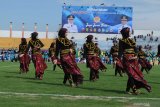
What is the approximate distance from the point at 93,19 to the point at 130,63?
5104cm

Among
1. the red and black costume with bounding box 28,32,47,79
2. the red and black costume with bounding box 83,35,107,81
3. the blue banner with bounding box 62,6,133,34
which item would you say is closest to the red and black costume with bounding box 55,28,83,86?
the red and black costume with bounding box 83,35,107,81

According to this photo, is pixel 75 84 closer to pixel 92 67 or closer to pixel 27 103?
pixel 92 67

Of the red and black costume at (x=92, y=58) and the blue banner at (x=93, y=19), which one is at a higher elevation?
the blue banner at (x=93, y=19)

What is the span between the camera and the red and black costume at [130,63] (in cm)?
1443

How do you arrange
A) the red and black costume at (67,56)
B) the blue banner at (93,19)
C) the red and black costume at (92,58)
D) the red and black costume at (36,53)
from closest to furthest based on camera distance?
the red and black costume at (67,56) < the red and black costume at (92,58) < the red and black costume at (36,53) < the blue banner at (93,19)

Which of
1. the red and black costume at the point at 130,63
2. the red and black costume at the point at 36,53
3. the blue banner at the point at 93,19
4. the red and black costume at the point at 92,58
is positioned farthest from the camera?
the blue banner at the point at 93,19

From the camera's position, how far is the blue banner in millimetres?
64625

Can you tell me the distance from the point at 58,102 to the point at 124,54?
3821 millimetres

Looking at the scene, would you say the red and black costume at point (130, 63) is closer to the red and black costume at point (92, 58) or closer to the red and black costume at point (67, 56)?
the red and black costume at point (67, 56)

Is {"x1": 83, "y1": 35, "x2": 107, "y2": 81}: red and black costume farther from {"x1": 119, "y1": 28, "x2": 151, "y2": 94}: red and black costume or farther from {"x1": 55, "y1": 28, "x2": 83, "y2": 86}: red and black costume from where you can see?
{"x1": 119, "y1": 28, "x2": 151, "y2": 94}: red and black costume

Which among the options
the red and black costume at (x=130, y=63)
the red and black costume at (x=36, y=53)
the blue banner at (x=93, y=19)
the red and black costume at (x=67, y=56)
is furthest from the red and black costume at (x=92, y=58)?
the blue banner at (x=93, y=19)

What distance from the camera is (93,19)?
6544 centimetres

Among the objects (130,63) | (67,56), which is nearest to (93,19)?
(67,56)

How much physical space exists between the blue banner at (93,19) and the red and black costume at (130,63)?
4974cm
